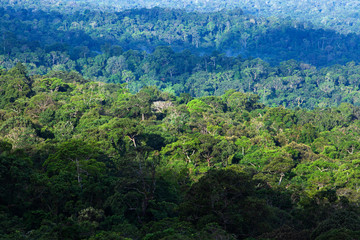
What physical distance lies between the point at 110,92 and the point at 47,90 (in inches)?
422

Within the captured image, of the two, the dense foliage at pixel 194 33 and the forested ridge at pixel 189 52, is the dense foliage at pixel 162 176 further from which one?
the dense foliage at pixel 194 33

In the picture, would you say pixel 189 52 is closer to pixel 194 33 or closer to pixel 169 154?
pixel 194 33

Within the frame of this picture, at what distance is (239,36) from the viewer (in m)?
161

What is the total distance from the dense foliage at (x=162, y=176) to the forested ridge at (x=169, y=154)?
9 centimetres

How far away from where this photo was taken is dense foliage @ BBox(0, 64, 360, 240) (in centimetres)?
2016

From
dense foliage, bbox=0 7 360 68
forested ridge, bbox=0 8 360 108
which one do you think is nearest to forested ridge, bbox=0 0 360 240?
forested ridge, bbox=0 8 360 108

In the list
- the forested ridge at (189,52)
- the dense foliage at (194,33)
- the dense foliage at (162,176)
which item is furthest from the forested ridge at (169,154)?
the dense foliage at (194,33)

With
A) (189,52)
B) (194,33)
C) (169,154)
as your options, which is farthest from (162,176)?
(194,33)

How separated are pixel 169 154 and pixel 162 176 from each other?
31.5 ft

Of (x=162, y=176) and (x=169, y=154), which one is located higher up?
(x=162, y=176)

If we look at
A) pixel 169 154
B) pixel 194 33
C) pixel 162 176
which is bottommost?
pixel 194 33

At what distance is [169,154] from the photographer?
3825cm

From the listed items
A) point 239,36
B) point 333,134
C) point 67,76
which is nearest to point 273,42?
point 239,36

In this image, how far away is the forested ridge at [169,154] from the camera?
20922 millimetres
